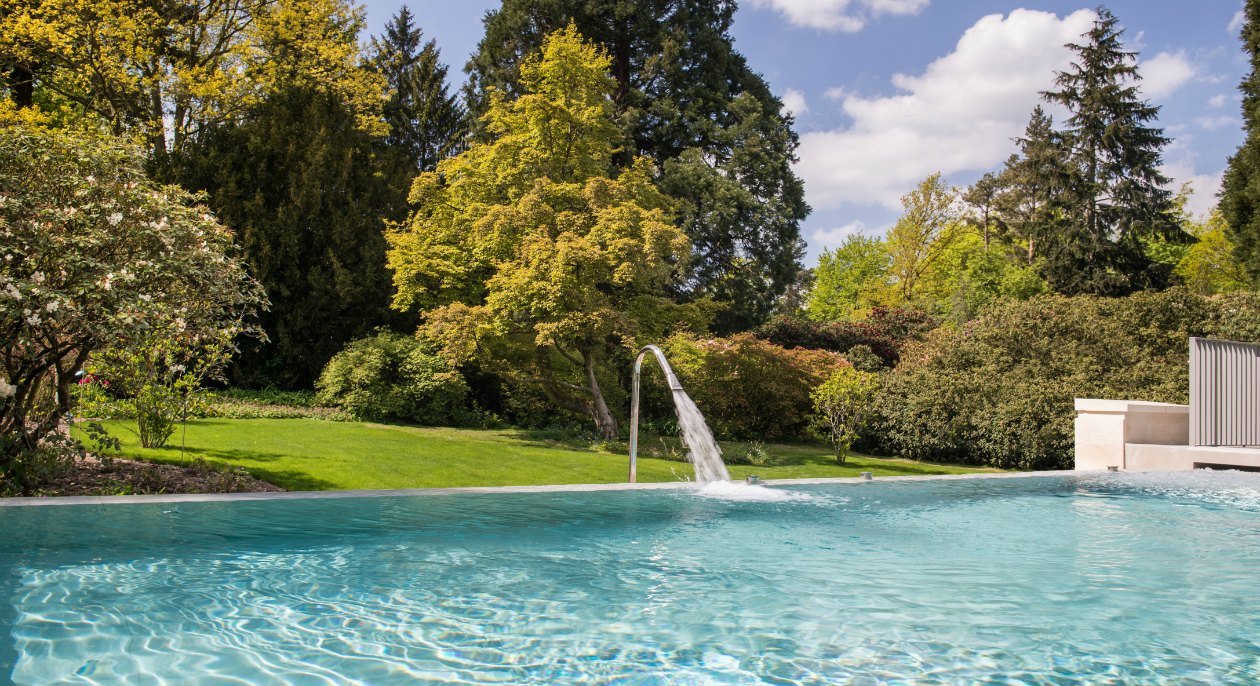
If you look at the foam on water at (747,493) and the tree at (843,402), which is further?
the tree at (843,402)

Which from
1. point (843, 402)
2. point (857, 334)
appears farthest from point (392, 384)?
point (857, 334)

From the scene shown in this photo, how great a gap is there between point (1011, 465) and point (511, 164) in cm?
1106

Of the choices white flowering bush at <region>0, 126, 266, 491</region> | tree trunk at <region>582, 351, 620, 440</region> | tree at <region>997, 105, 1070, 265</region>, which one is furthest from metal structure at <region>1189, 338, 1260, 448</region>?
tree at <region>997, 105, 1070, 265</region>

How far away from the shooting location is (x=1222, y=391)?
12000mm

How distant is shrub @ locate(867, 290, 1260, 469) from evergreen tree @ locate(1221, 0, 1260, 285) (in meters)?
10.5

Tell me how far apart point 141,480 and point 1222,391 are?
13857mm

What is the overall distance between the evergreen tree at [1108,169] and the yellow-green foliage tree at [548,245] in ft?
64.2

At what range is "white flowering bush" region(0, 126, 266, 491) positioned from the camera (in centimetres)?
688

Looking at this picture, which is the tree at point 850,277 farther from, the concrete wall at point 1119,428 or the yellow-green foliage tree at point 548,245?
the concrete wall at point 1119,428

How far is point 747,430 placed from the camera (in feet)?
61.0

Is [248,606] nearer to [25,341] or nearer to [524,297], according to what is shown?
[25,341]

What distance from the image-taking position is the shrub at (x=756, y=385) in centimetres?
1722

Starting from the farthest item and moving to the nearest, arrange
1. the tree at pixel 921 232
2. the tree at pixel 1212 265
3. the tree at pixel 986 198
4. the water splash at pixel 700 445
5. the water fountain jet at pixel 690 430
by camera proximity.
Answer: the tree at pixel 986 198 → the tree at pixel 921 232 → the tree at pixel 1212 265 → the water splash at pixel 700 445 → the water fountain jet at pixel 690 430

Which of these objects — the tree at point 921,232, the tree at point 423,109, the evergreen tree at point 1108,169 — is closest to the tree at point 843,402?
the evergreen tree at point 1108,169
